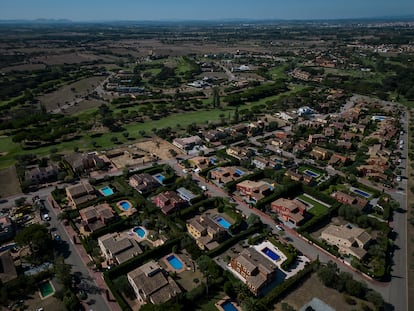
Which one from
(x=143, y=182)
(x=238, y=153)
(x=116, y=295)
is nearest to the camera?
(x=116, y=295)

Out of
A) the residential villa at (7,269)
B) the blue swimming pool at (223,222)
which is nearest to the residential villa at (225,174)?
the blue swimming pool at (223,222)

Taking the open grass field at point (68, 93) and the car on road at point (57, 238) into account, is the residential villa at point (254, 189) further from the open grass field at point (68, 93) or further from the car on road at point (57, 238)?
the open grass field at point (68, 93)

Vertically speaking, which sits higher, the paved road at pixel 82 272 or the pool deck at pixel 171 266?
the paved road at pixel 82 272

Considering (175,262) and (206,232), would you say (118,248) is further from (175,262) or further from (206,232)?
(206,232)

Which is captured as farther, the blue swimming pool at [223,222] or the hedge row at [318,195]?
the hedge row at [318,195]

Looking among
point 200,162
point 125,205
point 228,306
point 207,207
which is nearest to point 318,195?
point 207,207

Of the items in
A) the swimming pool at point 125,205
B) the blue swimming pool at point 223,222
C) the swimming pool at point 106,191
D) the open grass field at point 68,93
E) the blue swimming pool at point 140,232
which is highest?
the open grass field at point 68,93
